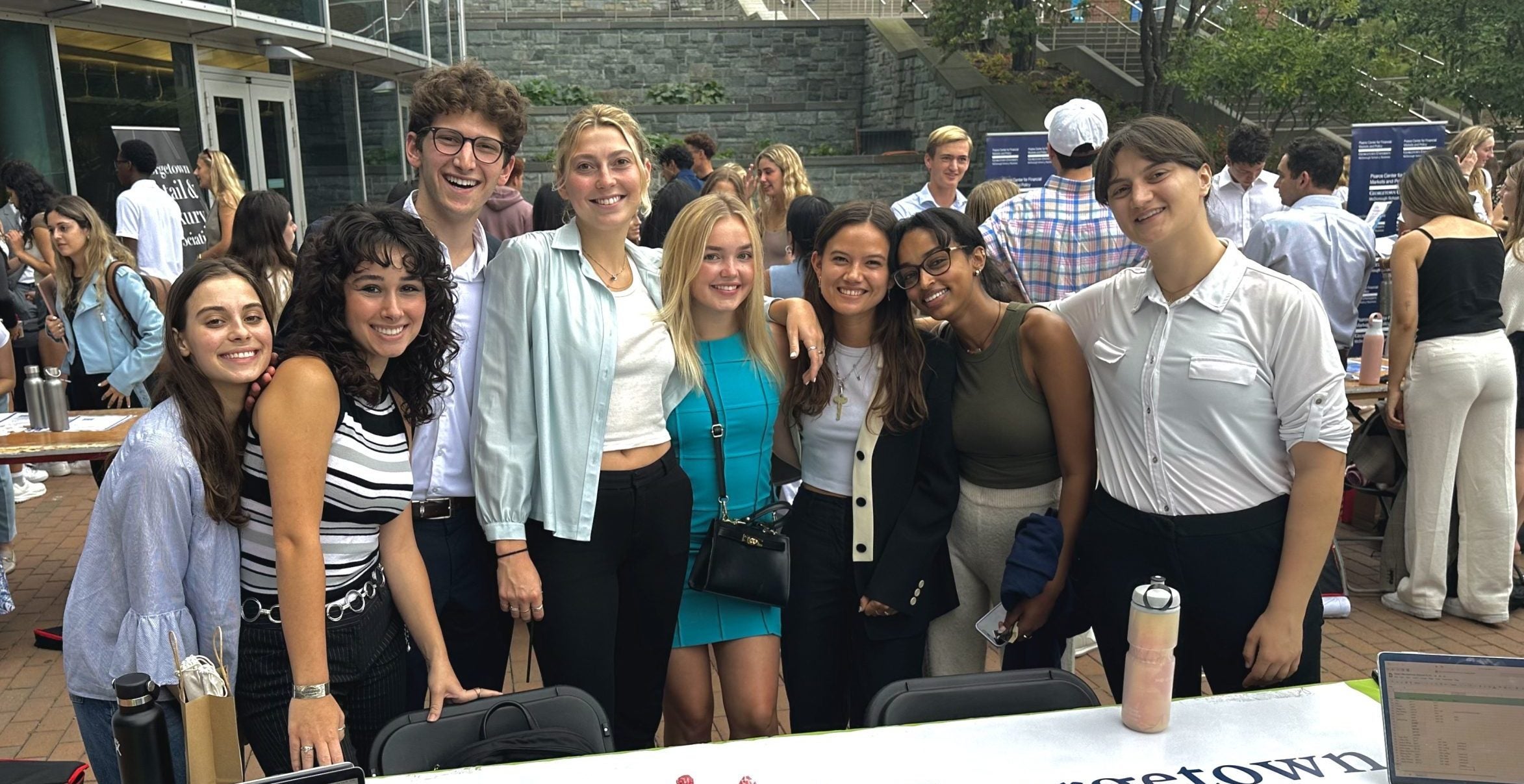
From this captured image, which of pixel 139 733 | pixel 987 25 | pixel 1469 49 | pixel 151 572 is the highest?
pixel 987 25

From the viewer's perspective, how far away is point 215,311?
2.14 metres

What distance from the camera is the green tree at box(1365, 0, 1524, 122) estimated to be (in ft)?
48.8

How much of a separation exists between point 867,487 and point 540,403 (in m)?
0.86

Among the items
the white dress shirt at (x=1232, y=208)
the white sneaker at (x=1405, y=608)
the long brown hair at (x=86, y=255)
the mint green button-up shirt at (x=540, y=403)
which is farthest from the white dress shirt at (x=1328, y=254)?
the long brown hair at (x=86, y=255)

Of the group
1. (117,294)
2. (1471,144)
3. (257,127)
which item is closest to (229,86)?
(257,127)

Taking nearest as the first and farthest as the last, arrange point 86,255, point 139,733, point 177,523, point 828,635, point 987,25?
point 139,733 < point 177,523 < point 828,635 < point 86,255 < point 987,25

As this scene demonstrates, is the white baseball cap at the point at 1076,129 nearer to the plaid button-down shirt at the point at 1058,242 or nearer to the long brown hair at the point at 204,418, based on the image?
the plaid button-down shirt at the point at 1058,242

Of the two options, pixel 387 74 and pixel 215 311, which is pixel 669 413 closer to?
pixel 215 311

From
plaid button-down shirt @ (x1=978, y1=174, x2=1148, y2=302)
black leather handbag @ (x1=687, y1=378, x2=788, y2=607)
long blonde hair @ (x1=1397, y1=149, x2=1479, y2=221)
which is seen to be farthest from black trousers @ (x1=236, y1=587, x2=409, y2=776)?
long blonde hair @ (x1=1397, y1=149, x2=1479, y2=221)

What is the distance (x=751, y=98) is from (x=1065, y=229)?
17.2 metres

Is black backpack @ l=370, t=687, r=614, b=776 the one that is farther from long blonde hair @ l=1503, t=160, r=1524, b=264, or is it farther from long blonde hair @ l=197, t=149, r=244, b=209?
long blonde hair @ l=197, t=149, r=244, b=209

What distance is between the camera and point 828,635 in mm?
2945

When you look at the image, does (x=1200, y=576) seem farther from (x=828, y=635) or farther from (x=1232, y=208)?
(x=1232, y=208)

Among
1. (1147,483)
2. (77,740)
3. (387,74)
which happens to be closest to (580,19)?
(387,74)
